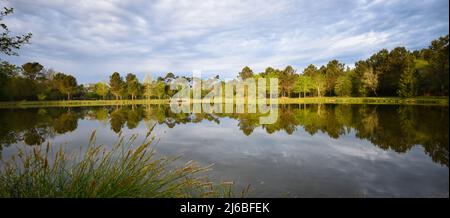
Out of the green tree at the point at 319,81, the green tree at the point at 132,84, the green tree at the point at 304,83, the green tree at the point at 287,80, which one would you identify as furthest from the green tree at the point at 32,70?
the green tree at the point at 319,81

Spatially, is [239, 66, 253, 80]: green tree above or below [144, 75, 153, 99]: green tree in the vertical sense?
above

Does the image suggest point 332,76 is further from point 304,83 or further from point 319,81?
point 304,83

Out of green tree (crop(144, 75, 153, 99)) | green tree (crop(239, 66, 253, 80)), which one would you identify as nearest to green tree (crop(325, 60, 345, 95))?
green tree (crop(239, 66, 253, 80))

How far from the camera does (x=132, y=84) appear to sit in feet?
287

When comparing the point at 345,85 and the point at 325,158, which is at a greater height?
the point at 345,85

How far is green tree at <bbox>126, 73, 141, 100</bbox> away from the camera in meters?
88.1

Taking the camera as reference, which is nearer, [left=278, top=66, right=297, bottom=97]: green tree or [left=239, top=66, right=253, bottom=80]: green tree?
[left=278, top=66, right=297, bottom=97]: green tree

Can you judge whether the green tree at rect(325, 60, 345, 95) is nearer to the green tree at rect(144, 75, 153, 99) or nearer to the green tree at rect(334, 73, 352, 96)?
the green tree at rect(334, 73, 352, 96)

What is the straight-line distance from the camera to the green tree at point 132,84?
289 feet

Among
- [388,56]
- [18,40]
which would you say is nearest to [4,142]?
[18,40]

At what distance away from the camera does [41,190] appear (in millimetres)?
4293

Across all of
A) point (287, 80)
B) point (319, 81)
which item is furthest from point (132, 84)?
point (319, 81)

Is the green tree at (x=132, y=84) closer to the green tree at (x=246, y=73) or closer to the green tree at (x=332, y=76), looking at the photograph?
the green tree at (x=246, y=73)
